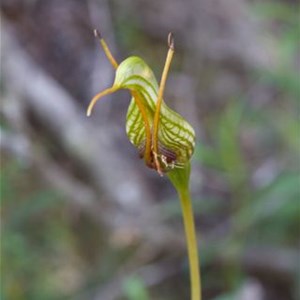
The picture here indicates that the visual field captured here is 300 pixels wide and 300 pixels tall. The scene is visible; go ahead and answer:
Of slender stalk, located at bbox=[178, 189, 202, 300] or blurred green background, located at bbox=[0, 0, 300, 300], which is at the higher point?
blurred green background, located at bbox=[0, 0, 300, 300]

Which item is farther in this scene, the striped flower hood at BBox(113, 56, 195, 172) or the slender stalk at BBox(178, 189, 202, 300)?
the slender stalk at BBox(178, 189, 202, 300)

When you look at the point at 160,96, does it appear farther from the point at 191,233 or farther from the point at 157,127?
the point at 191,233

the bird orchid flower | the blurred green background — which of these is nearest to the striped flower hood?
the bird orchid flower

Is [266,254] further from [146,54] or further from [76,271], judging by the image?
[146,54]

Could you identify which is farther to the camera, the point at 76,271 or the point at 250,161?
the point at 250,161

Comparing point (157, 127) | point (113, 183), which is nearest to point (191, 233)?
point (157, 127)

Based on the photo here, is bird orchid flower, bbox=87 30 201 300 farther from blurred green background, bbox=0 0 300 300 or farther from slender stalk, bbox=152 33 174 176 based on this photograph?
blurred green background, bbox=0 0 300 300

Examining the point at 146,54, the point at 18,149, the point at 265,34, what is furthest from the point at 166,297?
the point at 265,34

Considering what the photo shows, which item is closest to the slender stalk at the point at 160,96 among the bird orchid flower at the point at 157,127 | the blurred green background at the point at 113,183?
the bird orchid flower at the point at 157,127
